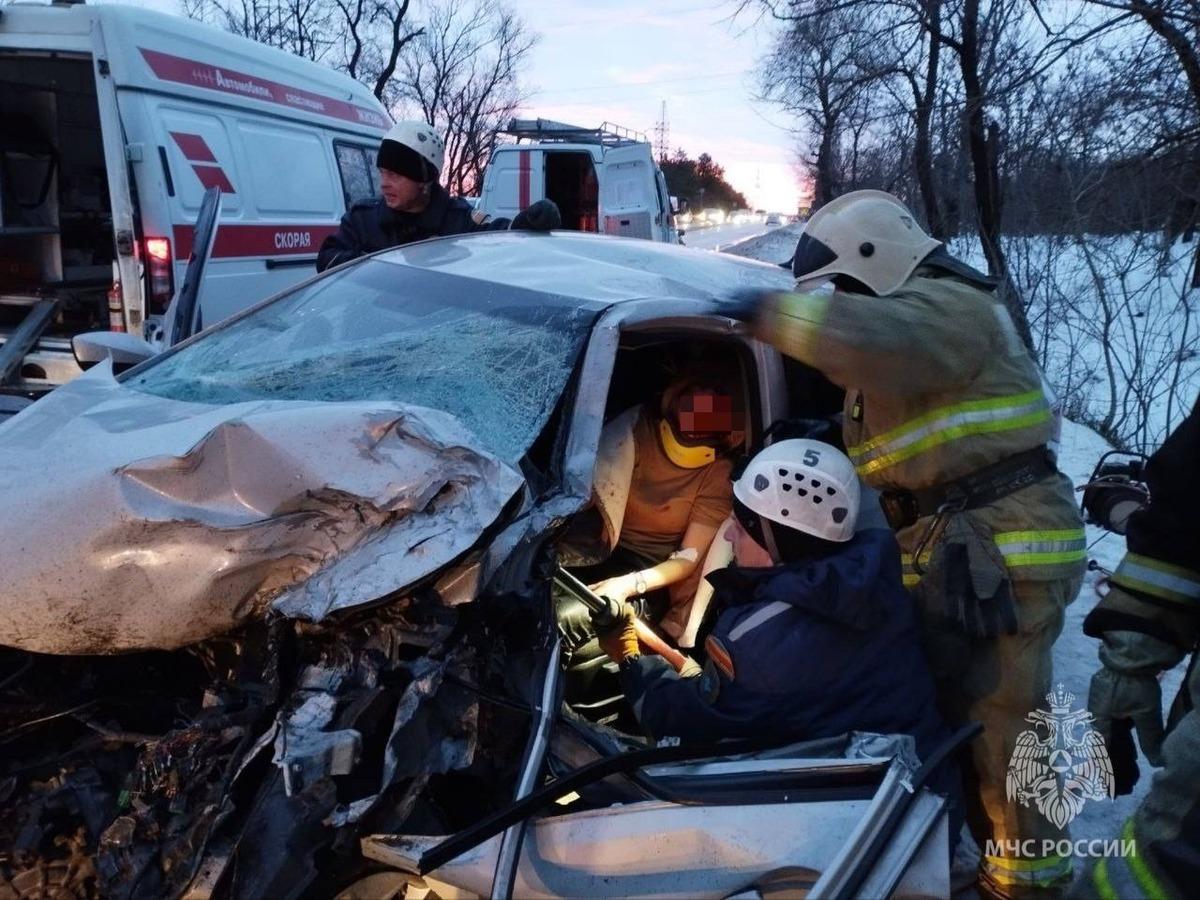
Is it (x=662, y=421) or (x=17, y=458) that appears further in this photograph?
(x=662, y=421)

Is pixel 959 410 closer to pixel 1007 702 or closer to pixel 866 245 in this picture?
pixel 866 245

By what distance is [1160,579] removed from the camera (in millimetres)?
1746

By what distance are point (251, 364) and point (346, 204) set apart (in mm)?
5400

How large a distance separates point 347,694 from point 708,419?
1.80 meters

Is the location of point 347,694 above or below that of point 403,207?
below

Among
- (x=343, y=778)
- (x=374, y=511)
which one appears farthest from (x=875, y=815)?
(x=374, y=511)

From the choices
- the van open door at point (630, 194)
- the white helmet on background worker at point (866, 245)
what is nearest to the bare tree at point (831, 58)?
the van open door at point (630, 194)

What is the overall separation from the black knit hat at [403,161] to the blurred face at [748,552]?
3.06 meters

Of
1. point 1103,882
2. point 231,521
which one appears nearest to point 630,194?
point 231,521

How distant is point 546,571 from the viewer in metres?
1.95

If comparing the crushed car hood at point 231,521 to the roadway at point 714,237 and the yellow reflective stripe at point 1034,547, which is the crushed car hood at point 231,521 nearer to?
the yellow reflective stripe at point 1034,547

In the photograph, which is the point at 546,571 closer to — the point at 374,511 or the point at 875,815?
the point at 374,511

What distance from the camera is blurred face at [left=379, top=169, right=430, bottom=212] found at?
4.71 m

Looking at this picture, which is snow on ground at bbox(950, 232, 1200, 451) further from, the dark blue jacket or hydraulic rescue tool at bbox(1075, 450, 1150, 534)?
the dark blue jacket
